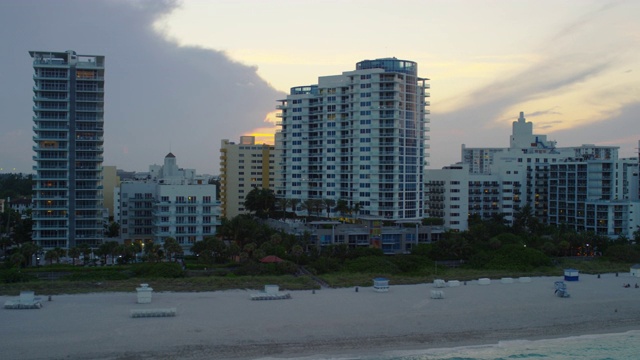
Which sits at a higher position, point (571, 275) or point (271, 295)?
point (571, 275)

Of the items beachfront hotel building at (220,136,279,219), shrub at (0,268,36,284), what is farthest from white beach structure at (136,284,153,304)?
beachfront hotel building at (220,136,279,219)

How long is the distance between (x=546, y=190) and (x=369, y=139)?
1373 inches

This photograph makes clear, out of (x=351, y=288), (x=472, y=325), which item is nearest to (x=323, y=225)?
(x=351, y=288)

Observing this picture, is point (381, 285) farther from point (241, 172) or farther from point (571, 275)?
point (241, 172)

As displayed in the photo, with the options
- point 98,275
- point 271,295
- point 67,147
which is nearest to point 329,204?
point 67,147

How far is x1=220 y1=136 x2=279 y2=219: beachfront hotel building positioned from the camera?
3903 inches

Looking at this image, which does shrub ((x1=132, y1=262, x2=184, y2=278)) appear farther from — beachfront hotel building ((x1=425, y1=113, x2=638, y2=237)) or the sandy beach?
beachfront hotel building ((x1=425, y1=113, x2=638, y2=237))

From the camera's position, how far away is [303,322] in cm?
3359

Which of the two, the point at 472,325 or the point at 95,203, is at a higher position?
the point at 95,203

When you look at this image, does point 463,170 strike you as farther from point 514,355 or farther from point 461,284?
point 514,355

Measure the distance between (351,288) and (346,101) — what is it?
36.1 m

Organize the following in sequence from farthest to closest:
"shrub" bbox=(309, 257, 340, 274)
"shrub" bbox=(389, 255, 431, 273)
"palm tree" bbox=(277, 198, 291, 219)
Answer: "palm tree" bbox=(277, 198, 291, 219) < "shrub" bbox=(389, 255, 431, 273) < "shrub" bbox=(309, 257, 340, 274)

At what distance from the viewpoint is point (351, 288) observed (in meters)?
Result: 44.2

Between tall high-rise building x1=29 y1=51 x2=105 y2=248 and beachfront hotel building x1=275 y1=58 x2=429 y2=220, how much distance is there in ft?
89.3
